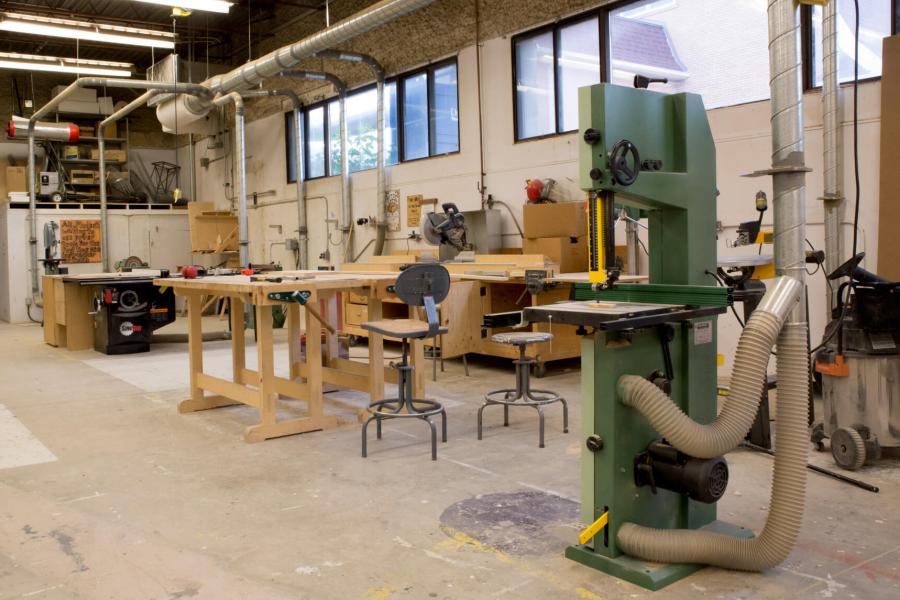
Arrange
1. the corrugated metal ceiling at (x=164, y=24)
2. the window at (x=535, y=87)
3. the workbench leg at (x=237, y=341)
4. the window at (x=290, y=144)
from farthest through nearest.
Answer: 1. the window at (x=290, y=144)
2. the corrugated metal ceiling at (x=164, y=24)
3. the window at (x=535, y=87)
4. the workbench leg at (x=237, y=341)

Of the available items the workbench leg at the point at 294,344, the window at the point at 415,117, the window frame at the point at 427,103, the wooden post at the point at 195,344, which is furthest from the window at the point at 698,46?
the wooden post at the point at 195,344

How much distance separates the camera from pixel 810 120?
4.81 m

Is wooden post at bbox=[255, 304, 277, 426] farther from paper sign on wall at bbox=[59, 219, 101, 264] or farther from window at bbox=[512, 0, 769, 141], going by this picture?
paper sign on wall at bbox=[59, 219, 101, 264]

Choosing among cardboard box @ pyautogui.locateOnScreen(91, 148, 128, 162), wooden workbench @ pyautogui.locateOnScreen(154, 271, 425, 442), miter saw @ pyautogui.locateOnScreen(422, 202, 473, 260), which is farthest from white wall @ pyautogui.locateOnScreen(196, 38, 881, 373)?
wooden workbench @ pyautogui.locateOnScreen(154, 271, 425, 442)

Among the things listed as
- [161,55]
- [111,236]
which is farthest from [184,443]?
[161,55]

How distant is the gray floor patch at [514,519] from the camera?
2.46 metres

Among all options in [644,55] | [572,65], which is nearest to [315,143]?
[572,65]

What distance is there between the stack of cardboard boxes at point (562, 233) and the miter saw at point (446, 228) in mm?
589

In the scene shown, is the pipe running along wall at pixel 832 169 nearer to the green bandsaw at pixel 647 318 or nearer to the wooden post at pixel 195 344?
the green bandsaw at pixel 647 318

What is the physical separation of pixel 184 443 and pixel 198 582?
1768 mm

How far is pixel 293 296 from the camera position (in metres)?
3.79

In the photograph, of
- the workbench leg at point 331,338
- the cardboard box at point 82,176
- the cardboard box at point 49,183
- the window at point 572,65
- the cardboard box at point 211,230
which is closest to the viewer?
the workbench leg at point 331,338

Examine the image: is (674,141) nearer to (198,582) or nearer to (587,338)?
(587,338)

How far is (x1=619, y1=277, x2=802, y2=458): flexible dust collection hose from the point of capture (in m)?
2.06
